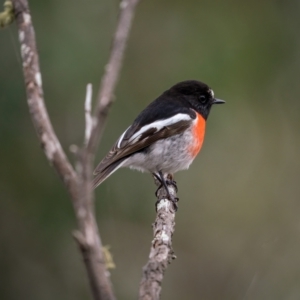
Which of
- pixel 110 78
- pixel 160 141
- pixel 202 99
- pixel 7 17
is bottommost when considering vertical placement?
pixel 110 78

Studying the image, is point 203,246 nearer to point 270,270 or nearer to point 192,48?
point 270,270

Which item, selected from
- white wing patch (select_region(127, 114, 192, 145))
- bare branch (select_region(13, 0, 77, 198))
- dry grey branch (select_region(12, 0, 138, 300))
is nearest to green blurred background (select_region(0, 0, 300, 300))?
white wing patch (select_region(127, 114, 192, 145))

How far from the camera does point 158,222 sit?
3576 millimetres

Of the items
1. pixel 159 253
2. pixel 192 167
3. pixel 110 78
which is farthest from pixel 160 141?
pixel 110 78

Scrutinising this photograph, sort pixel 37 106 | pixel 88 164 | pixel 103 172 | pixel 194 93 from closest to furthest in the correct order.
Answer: pixel 88 164, pixel 37 106, pixel 103 172, pixel 194 93

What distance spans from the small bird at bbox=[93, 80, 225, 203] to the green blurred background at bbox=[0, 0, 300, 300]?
1.07 meters

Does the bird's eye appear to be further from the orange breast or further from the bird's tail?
the bird's tail

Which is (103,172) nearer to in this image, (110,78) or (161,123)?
(161,123)

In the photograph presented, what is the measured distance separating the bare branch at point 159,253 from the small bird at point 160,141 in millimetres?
369

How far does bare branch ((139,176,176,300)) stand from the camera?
7.46 ft

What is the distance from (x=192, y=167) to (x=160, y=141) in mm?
2656

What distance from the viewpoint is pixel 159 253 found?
2.89 meters

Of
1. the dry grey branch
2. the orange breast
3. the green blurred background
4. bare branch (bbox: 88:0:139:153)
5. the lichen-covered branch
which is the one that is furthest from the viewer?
the green blurred background

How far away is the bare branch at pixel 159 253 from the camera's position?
2.27 m
